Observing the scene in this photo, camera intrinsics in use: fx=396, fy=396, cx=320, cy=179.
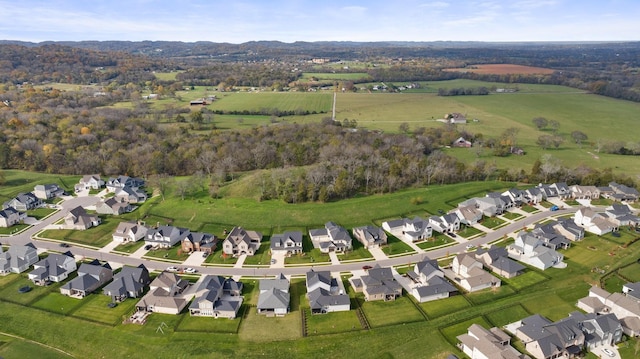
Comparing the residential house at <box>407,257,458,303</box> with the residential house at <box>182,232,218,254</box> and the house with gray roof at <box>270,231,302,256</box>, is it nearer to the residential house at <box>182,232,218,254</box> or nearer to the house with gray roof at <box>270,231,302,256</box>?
the house with gray roof at <box>270,231,302,256</box>

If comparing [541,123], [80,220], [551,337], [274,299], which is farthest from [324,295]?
[541,123]

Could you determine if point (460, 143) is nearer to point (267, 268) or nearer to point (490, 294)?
point (490, 294)

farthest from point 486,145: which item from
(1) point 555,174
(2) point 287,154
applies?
(2) point 287,154

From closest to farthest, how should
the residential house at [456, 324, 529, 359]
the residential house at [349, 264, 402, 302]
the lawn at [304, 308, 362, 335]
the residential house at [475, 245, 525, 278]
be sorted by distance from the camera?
the residential house at [456, 324, 529, 359] < the lawn at [304, 308, 362, 335] < the residential house at [349, 264, 402, 302] < the residential house at [475, 245, 525, 278]

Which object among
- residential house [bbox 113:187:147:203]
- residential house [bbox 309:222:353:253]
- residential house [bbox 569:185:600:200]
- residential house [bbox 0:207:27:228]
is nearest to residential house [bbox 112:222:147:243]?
residential house [bbox 113:187:147:203]

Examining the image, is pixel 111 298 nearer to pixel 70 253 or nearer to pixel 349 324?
pixel 70 253

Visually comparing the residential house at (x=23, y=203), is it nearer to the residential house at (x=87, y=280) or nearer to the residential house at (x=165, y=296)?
the residential house at (x=87, y=280)

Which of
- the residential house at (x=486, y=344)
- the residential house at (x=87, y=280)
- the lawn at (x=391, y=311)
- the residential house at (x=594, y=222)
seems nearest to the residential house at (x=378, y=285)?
the lawn at (x=391, y=311)
